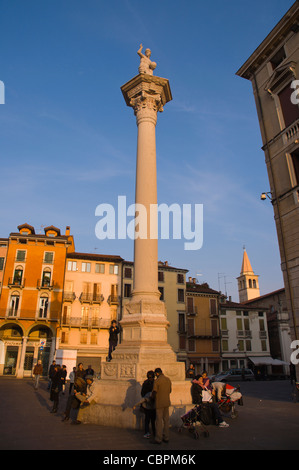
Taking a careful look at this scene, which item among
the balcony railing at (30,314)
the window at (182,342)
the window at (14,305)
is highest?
the window at (14,305)

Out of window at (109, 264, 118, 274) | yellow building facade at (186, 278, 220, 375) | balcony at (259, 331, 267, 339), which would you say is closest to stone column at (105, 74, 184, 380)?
window at (109, 264, 118, 274)

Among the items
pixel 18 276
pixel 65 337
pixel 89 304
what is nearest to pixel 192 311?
pixel 89 304

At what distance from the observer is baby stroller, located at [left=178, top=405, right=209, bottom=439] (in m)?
7.83

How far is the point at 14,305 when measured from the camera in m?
40.5

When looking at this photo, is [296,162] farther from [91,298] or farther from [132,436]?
[91,298]

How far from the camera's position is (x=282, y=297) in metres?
60.2

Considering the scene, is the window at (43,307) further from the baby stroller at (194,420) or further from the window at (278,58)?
the baby stroller at (194,420)

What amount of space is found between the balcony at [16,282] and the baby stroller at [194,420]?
36188mm

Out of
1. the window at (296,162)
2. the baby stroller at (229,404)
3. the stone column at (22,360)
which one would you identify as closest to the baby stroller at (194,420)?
the baby stroller at (229,404)

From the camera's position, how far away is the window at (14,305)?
39906 mm

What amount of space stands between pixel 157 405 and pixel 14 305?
37.2 m

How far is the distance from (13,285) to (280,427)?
37.5 metres

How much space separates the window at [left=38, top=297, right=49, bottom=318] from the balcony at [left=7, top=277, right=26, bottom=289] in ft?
9.63

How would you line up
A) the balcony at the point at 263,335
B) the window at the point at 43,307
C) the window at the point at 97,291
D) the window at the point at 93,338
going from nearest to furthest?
the window at the point at 43,307
the window at the point at 93,338
the window at the point at 97,291
the balcony at the point at 263,335
